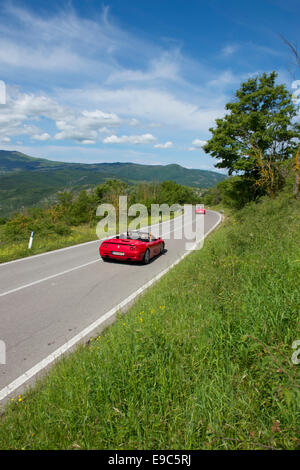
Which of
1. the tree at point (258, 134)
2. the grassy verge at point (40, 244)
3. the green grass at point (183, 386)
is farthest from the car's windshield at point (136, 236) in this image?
the tree at point (258, 134)

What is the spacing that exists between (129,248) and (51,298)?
11.7 feet

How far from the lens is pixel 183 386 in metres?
2.41

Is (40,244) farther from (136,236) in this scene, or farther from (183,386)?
(183,386)

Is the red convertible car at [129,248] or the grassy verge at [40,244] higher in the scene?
the red convertible car at [129,248]

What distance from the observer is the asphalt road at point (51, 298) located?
12.3 ft

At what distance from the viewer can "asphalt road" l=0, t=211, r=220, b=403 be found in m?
3.75

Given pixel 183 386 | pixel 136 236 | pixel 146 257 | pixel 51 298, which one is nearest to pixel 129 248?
pixel 146 257

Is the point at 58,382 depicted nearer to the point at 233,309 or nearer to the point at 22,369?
the point at 22,369

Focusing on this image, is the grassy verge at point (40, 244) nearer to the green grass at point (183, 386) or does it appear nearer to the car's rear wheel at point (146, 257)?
the car's rear wheel at point (146, 257)

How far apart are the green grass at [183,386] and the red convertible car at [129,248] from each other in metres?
4.93

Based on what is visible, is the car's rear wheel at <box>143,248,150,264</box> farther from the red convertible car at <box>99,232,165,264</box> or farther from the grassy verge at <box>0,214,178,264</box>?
the grassy verge at <box>0,214,178,264</box>

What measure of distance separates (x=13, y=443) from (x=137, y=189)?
185 feet

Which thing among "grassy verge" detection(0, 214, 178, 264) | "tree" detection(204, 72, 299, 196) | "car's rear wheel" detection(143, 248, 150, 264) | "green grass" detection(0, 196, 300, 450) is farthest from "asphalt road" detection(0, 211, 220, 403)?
"tree" detection(204, 72, 299, 196)
